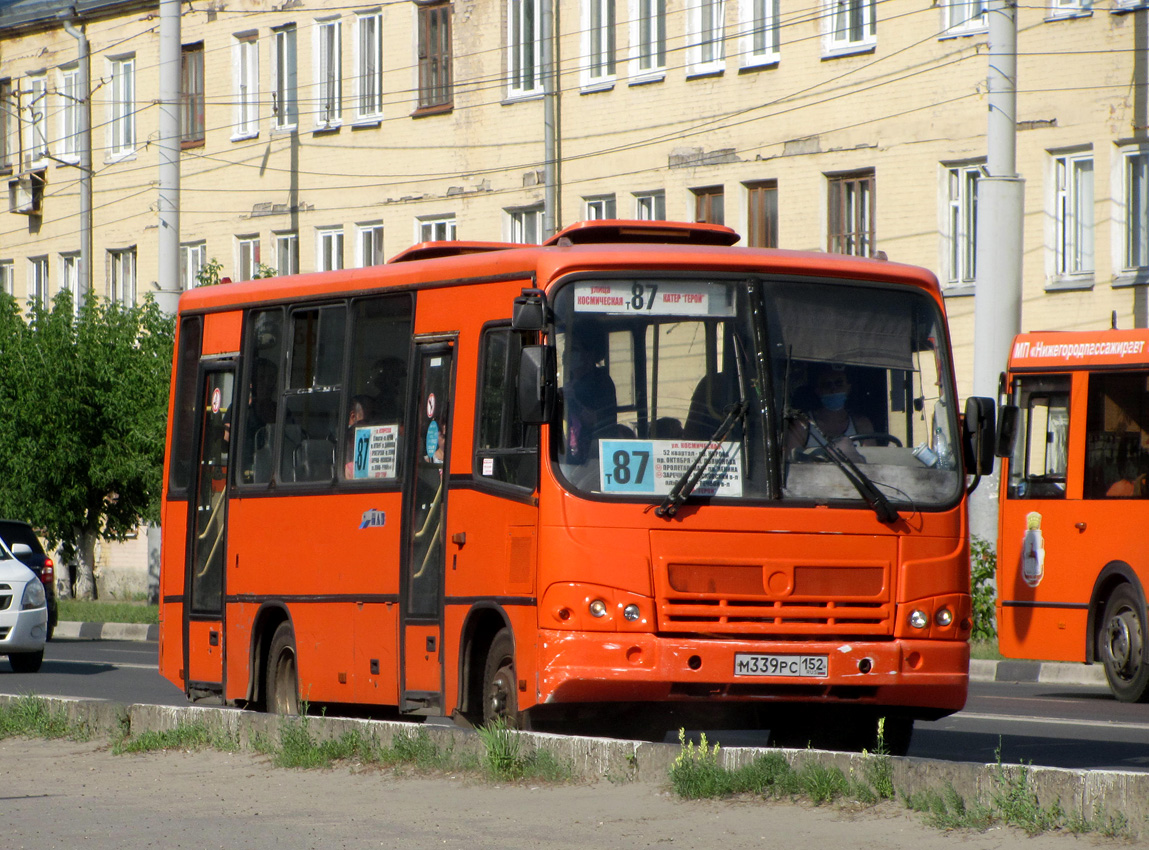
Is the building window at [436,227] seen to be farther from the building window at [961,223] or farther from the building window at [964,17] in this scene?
the building window at [964,17]

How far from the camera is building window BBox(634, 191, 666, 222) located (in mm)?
34656

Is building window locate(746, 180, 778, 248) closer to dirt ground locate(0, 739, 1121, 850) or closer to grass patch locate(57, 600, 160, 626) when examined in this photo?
grass patch locate(57, 600, 160, 626)

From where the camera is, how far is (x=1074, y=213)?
28.8 metres

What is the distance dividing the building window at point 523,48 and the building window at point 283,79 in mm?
5814

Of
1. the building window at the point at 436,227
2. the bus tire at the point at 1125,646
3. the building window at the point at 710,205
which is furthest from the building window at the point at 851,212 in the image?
the bus tire at the point at 1125,646

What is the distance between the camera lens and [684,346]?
37.6ft

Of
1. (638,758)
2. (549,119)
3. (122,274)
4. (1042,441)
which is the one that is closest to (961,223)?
(549,119)

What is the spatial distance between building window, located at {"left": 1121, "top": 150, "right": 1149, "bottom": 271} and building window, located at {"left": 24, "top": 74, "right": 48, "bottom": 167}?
26.8 m

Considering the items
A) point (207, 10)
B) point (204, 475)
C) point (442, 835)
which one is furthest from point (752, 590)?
point (207, 10)

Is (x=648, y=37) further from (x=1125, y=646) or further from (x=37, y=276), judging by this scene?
(x=37, y=276)

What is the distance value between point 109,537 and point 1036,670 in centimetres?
2091

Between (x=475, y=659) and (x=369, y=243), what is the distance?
1105 inches

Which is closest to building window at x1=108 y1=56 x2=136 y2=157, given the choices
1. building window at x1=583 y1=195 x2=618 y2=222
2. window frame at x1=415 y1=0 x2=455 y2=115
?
window frame at x1=415 y1=0 x2=455 y2=115

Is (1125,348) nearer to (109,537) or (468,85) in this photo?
(468,85)
